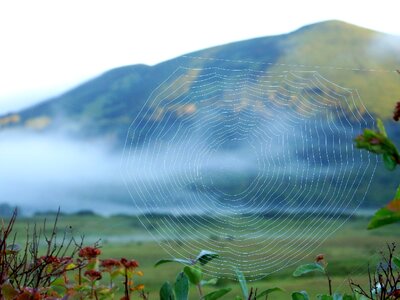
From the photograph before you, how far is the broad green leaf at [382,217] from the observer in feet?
3.07

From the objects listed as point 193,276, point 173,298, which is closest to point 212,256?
point 193,276

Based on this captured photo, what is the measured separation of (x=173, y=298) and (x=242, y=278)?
18cm

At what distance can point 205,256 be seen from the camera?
170 cm

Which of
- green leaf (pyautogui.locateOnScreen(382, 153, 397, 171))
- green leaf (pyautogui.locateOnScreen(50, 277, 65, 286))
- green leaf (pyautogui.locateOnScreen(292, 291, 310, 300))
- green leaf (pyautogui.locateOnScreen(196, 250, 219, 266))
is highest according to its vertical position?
green leaf (pyautogui.locateOnScreen(382, 153, 397, 171))

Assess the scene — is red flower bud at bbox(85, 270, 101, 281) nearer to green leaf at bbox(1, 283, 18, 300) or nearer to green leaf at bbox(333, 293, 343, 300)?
green leaf at bbox(1, 283, 18, 300)

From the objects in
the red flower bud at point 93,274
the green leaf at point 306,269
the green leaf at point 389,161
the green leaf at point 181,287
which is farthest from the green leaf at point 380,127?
the red flower bud at point 93,274

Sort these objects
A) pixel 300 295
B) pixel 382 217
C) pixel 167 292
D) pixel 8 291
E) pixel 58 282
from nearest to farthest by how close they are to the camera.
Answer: pixel 382 217 → pixel 8 291 → pixel 167 292 → pixel 300 295 → pixel 58 282

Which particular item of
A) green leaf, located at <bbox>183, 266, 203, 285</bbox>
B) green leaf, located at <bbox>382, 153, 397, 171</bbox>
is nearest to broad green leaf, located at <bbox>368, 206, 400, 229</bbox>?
green leaf, located at <bbox>382, 153, 397, 171</bbox>

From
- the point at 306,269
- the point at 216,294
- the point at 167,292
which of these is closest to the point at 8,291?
the point at 167,292

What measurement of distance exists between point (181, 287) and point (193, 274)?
132mm

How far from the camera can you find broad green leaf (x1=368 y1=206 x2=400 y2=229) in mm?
936

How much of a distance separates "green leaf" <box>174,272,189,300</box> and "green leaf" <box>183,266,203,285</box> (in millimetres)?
79

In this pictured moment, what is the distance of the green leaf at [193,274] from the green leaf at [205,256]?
0.10 ft

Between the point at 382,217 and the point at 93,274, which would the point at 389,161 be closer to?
the point at 382,217
